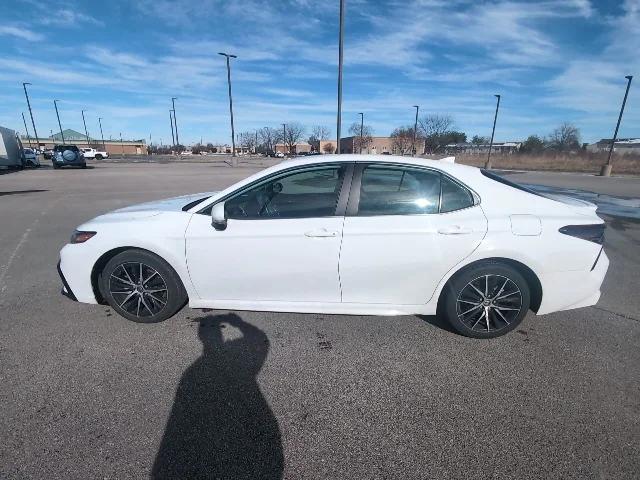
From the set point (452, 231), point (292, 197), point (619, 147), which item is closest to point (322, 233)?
point (292, 197)

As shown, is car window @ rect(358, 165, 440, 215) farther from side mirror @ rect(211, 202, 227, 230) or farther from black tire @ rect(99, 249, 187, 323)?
black tire @ rect(99, 249, 187, 323)

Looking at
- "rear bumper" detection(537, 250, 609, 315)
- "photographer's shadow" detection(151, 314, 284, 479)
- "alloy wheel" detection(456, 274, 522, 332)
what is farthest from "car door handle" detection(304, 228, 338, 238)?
"rear bumper" detection(537, 250, 609, 315)

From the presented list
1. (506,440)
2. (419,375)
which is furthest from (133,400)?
(506,440)

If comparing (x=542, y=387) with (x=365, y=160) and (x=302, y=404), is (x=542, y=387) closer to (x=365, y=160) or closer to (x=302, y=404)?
(x=302, y=404)

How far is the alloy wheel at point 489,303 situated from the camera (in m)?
2.97

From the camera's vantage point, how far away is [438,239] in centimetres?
286

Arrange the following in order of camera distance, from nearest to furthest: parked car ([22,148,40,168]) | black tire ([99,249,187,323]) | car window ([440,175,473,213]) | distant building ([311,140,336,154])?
1. car window ([440,175,473,213])
2. black tire ([99,249,187,323])
3. parked car ([22,148,40,168])
4. distant building ([311,140,336,154])

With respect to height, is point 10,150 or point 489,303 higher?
point 10,150

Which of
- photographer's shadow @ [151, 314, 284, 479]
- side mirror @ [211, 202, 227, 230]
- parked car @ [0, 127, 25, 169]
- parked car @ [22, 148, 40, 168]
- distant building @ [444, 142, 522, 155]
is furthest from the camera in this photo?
distant building @ [444, 142, 522, 155]

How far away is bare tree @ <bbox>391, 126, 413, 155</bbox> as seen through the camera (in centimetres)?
8144

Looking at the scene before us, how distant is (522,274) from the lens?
3008 millimetres

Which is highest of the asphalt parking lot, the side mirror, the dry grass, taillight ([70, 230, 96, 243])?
the side mirror

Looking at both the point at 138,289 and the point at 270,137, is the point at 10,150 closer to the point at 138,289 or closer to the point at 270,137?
the point at 138,289

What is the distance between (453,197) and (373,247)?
0.82 m
